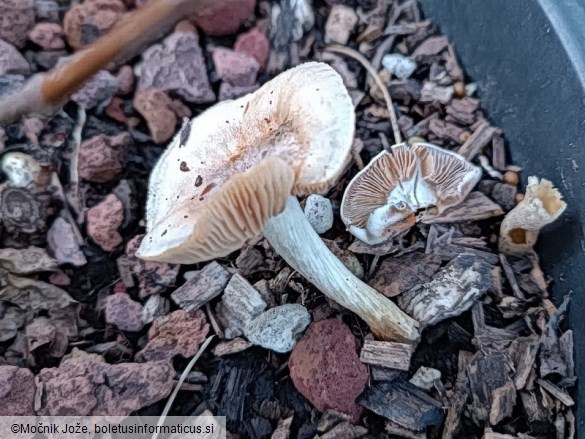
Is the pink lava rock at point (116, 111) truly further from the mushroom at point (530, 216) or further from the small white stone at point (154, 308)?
the mushroom at point (530, 216)

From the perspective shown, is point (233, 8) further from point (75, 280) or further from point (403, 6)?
point (75, 280)

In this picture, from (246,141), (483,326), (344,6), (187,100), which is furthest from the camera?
(344,6)

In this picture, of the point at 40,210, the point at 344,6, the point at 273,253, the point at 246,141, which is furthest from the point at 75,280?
the point at 344,6

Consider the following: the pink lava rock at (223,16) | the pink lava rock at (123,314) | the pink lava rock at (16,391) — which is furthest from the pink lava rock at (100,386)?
the pink lava rock at (223,16)

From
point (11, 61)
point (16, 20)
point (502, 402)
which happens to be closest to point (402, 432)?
point (502, 402)

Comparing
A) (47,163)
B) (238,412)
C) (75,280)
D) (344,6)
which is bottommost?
(238,412)

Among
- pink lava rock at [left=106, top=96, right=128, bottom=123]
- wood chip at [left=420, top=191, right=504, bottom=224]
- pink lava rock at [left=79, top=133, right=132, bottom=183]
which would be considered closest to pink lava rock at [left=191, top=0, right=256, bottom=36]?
pink lava rock at [left=106, top=96, right=128, bottom=123]

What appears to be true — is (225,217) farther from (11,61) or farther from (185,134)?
(11,61)
